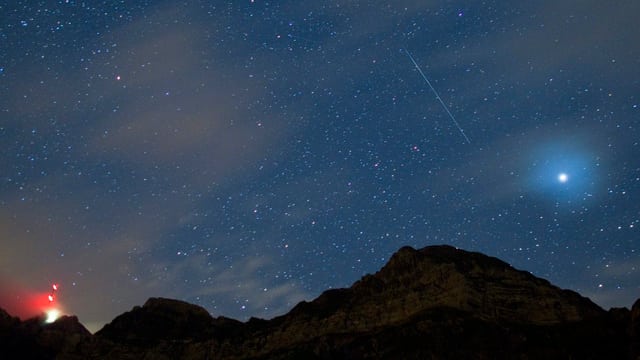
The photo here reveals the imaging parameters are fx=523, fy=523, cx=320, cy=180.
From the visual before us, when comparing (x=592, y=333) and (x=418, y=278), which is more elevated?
(x=418, y=278)

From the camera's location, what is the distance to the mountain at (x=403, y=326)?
6581cm

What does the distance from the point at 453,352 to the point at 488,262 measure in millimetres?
27098

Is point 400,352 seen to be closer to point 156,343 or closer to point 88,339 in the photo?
point 156,343

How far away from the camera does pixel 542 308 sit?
75.3 meters

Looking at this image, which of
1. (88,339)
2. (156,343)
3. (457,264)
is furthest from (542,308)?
(88,339)

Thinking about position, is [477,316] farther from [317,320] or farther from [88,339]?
[88,339]

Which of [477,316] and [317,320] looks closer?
[477,316]

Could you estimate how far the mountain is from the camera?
65.8 metres

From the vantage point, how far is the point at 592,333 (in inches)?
2667

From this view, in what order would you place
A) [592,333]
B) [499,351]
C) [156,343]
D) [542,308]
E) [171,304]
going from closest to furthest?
[499,351], [592,333], [542,308], [156,343], [171,304]

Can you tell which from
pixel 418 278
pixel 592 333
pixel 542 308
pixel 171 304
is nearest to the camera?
pixel 592 333

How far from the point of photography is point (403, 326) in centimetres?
7356

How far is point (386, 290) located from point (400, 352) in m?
20.5

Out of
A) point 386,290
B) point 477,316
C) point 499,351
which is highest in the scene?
point 386,290
